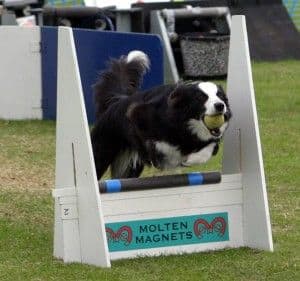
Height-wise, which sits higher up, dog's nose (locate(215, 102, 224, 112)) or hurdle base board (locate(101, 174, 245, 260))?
dog's nose (locate(215, 102, 224, 112))

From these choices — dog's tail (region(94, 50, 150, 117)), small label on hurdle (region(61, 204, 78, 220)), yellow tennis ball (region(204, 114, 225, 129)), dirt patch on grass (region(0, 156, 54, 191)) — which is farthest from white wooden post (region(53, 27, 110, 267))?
dirt patch on grass (region(0, 156, 54, 191))

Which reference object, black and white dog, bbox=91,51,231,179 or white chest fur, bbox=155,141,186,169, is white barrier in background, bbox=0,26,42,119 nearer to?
black and white dog, bbox=91,51,231,179

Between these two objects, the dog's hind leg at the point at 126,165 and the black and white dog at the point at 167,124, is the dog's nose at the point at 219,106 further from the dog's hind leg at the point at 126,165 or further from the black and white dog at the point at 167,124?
the dog's hind leg at the point at 126,165

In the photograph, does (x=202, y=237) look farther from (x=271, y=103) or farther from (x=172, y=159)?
(x=271, y=103)

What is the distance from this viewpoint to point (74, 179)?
5152 mm

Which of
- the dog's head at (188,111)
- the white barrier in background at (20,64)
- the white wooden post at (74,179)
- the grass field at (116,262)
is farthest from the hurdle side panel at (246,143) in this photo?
the white barrier in background at (20,64)

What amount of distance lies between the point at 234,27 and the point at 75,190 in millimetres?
1313

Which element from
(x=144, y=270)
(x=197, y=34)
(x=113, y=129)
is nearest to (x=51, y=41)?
(x=197, y=34)

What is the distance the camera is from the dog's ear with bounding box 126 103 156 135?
17.2 feet

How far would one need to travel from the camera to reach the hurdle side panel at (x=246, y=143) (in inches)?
213

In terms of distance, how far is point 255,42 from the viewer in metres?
16.2

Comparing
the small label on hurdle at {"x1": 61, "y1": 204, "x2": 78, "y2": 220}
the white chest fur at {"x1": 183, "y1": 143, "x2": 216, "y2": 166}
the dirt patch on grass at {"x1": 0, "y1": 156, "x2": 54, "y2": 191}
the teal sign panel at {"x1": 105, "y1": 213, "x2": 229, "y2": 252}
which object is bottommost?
the dirt patch on grass at {"x1": 0, "y1": 156, "x2": 54, "y2": 191}

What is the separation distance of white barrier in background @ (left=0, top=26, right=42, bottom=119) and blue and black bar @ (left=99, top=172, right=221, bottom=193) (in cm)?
575

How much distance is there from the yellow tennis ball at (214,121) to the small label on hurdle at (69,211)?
0.84 m
